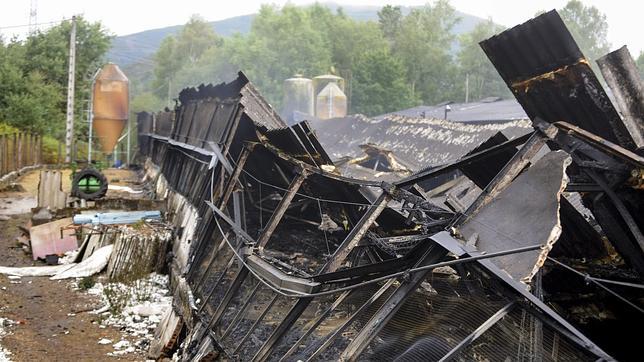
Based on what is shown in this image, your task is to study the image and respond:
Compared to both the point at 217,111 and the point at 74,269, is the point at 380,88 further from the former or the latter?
the point at 74,269

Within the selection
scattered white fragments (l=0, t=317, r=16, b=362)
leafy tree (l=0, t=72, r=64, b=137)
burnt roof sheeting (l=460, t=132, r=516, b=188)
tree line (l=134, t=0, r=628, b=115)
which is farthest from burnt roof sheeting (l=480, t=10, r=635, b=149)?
tree line (l=134, t=0, r=628, b=115)

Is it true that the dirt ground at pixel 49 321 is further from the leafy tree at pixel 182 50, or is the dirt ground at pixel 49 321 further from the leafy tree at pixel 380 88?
the leafy tree at pixel 182 50

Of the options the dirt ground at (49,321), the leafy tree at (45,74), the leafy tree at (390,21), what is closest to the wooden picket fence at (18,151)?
the leafy tree at (45,74)

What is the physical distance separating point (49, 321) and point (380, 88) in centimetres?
4411

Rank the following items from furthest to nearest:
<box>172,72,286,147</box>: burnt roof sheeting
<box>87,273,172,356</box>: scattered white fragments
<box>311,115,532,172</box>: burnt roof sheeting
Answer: <box>311,115,532,172</box>: burnt roof sheeting, <box>172,72,286,147</box>: burnt roof sheeting, <box>87,273,172,356</box>: scattered white fragments

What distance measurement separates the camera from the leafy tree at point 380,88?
5041 cm

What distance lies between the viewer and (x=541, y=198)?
335 centimetres

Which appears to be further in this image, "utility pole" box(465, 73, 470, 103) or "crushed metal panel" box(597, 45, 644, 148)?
"utility pole" box(465, 73, 470, 103)

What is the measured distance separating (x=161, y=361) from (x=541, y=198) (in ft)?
16.0

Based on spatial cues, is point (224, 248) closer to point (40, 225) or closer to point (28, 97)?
point (40, 225)

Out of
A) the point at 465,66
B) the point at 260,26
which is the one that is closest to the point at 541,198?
the point at 465,66

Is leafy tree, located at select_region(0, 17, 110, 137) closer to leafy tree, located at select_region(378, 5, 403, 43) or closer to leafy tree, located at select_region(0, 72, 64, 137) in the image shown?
leafy tree, located at select_region(0, 72, 64, 137)

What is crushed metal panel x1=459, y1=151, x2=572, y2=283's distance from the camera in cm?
308

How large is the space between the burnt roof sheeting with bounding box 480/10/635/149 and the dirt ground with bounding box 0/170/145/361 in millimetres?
5180
